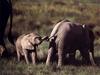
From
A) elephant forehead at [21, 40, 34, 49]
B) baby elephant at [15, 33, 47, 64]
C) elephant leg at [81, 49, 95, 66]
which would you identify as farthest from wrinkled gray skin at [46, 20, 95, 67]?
elephant forehead at [21, 40, 34, 49]

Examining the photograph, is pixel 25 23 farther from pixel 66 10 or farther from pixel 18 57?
pixel 18 57

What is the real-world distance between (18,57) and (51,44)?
3.21 feet

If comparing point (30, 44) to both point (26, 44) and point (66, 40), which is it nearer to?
point (26, 44)

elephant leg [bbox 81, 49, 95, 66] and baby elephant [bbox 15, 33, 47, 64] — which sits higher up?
baby elephant [bbox 15, 33, 47, 64]

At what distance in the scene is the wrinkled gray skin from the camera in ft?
34.9

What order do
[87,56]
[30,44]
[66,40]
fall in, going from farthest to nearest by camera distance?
[87,56] → [66,40] → [30,44]

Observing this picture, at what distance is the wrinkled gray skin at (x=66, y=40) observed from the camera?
34.9ft

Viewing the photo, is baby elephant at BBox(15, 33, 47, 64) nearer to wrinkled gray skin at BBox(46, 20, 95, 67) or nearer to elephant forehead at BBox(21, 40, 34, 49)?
elephant forehead at BBox(21, 40, 34, 49)

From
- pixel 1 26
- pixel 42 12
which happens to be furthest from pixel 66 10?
pixel 1 26

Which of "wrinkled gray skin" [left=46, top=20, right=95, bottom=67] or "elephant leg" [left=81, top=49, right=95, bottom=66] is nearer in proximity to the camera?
"wrinkled gray skin" [left=46, top=20, right=95, bottom=67]

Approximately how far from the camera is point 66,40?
35.2 feet

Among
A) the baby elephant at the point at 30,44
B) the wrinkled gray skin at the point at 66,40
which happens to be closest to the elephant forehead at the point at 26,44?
the baby elephant at the point at 30,44

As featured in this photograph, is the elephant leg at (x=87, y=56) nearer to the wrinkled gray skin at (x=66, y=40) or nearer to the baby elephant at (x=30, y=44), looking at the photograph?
the wrinkled gray skin at (x=66, y=40)

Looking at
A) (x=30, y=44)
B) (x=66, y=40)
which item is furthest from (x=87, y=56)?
(x=30, y=44)
